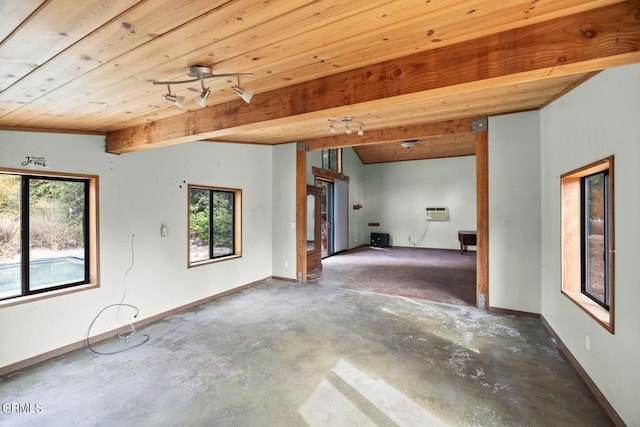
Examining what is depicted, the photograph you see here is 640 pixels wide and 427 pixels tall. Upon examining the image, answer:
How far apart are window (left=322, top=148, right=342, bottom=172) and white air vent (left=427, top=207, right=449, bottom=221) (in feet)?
11.6

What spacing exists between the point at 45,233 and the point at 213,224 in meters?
2.11

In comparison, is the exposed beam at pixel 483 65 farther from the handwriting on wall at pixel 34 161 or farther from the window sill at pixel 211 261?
the window sill at pixel 211 261

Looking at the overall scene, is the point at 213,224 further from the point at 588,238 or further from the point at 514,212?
the point at 588,238

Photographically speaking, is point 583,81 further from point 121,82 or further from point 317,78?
point 121,82

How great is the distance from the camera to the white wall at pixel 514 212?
382 centimetres

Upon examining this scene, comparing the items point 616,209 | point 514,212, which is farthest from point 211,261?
point 616,209

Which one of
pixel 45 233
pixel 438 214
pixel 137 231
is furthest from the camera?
pixel 438 214

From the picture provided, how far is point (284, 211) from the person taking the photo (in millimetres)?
5785

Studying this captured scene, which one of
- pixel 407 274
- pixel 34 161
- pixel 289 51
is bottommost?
pixel 407 274

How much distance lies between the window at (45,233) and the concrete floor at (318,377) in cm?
81

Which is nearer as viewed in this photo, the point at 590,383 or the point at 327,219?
the point at 590,383

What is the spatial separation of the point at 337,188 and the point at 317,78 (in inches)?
275

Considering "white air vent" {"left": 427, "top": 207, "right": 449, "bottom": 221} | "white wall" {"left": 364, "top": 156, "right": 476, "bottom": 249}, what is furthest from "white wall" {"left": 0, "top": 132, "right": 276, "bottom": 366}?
"white air vent" {"left": 427, "top": 207, "right": 449, "bottom": 221}

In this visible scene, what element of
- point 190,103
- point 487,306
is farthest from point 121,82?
point 487,306
